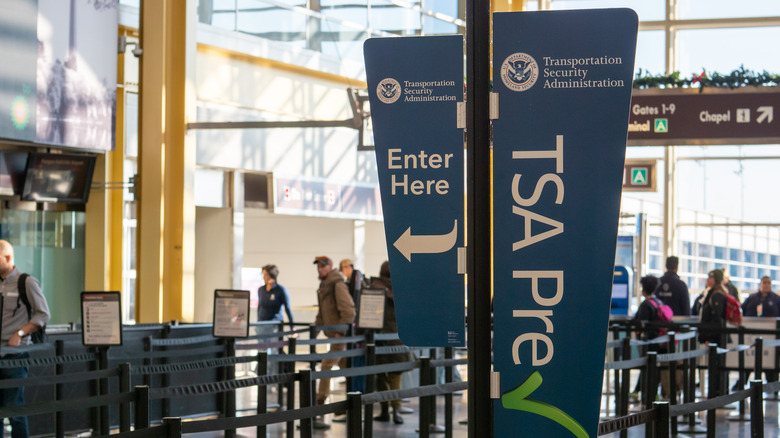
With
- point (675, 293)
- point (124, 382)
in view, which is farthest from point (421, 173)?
point (675, 293)

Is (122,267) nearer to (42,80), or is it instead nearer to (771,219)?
(42,80)

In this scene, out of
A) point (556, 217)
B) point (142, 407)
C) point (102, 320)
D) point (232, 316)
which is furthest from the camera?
point (232, 316)

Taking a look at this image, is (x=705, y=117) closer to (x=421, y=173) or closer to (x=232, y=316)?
(x=232, y=316)

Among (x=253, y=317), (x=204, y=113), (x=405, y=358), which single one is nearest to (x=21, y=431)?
(x=405, y=358)

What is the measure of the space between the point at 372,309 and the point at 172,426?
20.5 feet

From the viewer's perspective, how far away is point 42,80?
12.9 meters

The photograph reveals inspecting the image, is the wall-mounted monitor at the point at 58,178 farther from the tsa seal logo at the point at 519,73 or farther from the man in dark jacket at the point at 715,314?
the tsa seal logo at the point at 519,73

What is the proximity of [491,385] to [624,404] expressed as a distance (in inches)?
213

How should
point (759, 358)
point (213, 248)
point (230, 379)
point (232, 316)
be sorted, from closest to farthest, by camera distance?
point (230, 379) < point (759, 358) < point (232, 316) < point (213, 248)

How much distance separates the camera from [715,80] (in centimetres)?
1328

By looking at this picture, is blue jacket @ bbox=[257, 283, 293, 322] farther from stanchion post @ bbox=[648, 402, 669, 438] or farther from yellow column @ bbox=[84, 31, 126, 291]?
stanchion post @ bbox=[648, 402, 669, 438]

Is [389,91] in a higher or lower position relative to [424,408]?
higher

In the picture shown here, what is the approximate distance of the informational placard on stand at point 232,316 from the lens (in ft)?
32.5

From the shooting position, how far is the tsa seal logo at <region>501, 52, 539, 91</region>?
3.64 m
